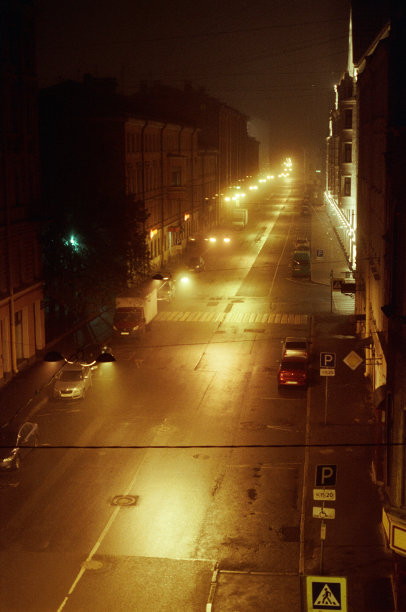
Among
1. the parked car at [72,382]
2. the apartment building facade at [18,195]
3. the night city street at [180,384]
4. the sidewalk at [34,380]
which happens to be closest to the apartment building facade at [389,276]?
the night city street at [180,384]

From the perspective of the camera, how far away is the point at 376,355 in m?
29.0

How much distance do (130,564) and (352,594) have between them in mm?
4653

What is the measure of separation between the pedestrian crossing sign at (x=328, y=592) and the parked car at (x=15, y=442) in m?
11.4

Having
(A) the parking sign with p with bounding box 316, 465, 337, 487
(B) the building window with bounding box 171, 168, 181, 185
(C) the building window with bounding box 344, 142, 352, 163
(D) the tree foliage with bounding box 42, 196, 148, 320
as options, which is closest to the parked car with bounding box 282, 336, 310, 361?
(D) the tree foliage with bounding box 42, 196, 148, 320

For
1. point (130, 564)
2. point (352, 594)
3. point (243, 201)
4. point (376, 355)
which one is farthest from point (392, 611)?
point (243, 201)

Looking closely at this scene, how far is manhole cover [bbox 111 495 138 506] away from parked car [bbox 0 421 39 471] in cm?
282

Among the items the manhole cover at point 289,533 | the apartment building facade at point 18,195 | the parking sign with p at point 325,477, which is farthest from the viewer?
the apartment building facade at point 18,195

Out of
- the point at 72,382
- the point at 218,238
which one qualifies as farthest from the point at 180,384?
the point at 218,238

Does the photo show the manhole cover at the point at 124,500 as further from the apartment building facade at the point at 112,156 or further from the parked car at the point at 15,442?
the apartment building facade at the point at 112,156

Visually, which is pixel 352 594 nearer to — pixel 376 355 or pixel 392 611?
pixel 392 611

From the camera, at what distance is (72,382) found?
1198 inches

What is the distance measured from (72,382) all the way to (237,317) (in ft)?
56.9

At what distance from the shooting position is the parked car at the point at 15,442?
22.7 metres

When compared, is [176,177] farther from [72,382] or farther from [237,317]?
[72,382]
